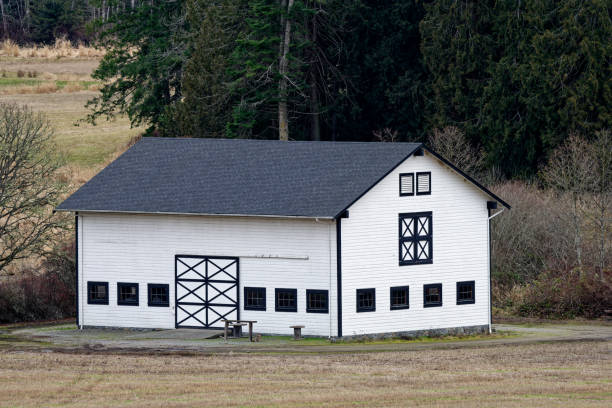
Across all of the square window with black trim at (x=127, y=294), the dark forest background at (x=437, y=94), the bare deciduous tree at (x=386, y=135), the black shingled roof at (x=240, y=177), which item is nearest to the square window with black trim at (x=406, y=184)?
the black shingled roof at (x=240, y=177)

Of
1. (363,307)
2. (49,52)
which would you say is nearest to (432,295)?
(363,307)

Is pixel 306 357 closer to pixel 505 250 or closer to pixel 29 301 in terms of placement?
pixel 29 301

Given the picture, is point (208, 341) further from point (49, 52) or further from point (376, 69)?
point (49, 52)

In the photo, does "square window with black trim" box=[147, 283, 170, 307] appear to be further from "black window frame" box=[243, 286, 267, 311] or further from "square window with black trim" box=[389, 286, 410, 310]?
"square window with black trim" box=[389, 286, 410, 310]

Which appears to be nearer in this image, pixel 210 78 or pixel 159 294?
pixel 159 294

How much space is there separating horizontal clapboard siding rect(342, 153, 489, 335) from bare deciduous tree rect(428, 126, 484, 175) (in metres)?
17.5

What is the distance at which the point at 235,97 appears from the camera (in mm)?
76812

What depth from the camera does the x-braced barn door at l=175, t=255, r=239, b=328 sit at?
50.2 metres

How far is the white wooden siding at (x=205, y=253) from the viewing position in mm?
48750

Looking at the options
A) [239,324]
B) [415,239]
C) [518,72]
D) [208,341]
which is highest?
[518,72]

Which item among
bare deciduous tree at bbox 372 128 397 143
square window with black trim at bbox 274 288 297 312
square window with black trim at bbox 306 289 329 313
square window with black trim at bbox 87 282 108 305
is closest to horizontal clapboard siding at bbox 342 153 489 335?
square window with black trim at bbox 306 289 329 313

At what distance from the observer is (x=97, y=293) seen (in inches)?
2046

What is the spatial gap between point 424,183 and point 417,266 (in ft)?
10.2

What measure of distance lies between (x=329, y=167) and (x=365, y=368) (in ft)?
41.0
